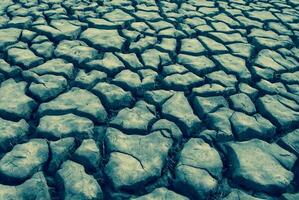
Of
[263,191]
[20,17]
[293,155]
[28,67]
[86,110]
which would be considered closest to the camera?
[263,191]

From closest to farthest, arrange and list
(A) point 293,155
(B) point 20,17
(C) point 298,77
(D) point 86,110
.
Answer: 1. (A) point 293,155
2. (D) point 86,110
3. (C) point 298,77
4. (B) point 20,17

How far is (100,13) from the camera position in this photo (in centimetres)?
281

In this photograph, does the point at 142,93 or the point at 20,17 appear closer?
the point at 142,93

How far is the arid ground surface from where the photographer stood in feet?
4.59

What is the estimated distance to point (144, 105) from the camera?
1.81 m

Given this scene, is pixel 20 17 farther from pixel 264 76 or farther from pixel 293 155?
pixel 293 155

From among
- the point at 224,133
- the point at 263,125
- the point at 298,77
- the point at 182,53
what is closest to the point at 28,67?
the point at 182,53

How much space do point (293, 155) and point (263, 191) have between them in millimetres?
274

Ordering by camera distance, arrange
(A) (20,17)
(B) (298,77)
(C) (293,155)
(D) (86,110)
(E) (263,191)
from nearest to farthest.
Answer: (E) (263,191)
(C) (293,155)
(D) (86,110)
(B) (298,77)
(A) (20,17)

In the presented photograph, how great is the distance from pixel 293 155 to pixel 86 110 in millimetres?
960

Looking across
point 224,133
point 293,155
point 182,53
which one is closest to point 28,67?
point 182,53

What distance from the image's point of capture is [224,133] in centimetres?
165

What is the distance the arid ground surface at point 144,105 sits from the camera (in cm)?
140

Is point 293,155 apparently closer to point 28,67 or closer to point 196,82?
point 196,82
